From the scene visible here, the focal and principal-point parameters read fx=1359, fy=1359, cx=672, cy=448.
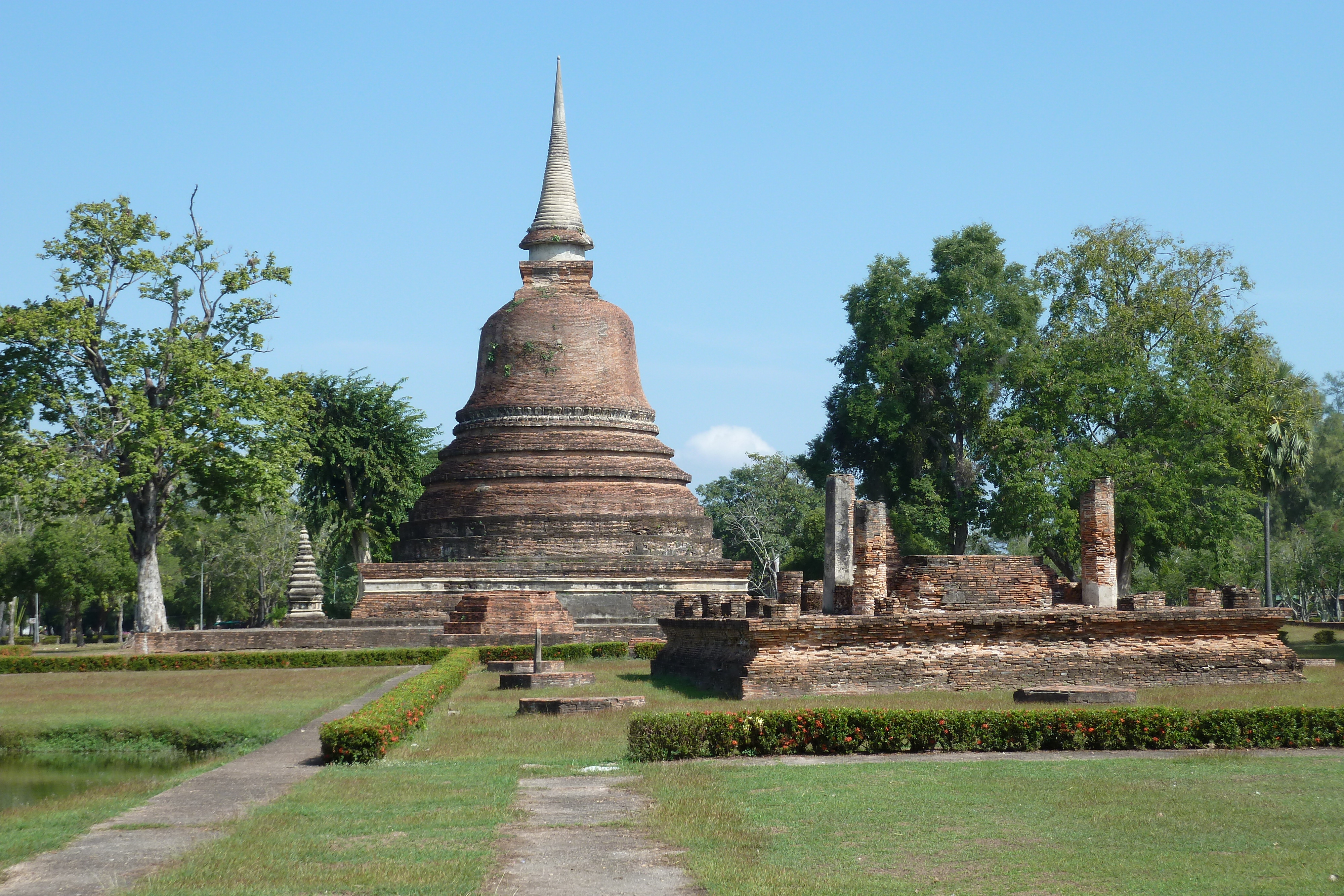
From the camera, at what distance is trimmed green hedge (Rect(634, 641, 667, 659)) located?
91.3 ft

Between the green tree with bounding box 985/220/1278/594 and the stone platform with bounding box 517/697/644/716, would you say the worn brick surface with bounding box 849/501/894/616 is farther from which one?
the green tree with bounding box 985/220/1278/594

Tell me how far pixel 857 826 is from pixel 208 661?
876 inches

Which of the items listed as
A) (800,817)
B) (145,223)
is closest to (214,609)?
(145,223)

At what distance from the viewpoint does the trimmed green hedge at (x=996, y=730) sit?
1206 centimetres

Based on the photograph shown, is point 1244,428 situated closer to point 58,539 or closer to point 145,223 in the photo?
point 145,223

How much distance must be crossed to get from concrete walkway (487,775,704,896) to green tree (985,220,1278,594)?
78.9 feet

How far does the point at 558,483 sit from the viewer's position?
35.4 m

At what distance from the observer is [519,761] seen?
464 inches

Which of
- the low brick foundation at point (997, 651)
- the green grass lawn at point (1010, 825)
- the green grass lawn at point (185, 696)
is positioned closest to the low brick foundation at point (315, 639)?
the green grass lawn at point (185, 696)

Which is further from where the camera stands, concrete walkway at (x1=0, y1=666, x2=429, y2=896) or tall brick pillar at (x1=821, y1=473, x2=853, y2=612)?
tall brick pillar at (x1=821, y1=473, x2=853, y2=612)

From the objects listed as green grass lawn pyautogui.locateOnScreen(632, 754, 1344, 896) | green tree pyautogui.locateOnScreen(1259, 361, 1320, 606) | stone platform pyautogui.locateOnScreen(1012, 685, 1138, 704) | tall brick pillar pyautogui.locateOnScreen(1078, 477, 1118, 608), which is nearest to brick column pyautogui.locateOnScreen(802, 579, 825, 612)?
tall brick pillar pyautogui.locateOnScreen(1078, 477, 1118, 608)

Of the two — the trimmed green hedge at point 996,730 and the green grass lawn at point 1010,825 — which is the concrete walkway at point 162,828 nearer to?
the green grass lawn at point 1010,825

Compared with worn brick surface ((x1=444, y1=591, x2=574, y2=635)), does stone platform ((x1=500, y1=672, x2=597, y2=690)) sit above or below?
below

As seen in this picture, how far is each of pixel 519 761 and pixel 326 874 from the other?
15.2 ft
